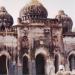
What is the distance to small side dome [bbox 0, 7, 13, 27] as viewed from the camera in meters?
30.7

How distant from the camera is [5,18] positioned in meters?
31.1

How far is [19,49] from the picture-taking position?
27328 mm

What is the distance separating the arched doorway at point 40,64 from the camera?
27650 mm

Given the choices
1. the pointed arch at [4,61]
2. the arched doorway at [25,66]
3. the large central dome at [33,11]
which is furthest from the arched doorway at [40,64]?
the large central dome at [33,11]

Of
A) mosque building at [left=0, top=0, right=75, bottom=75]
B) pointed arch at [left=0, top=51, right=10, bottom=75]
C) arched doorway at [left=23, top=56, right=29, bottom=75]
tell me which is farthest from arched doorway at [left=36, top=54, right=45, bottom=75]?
pointed arch at [left=0, top=51, right=10, bottom=75]

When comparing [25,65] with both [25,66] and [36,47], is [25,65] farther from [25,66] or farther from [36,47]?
[36,47]

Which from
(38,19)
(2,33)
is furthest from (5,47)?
(38,19)

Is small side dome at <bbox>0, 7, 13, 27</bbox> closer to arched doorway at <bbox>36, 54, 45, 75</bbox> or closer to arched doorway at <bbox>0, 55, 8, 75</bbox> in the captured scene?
arched doorway at <bbox>0, 55, 8, 75</bbox>

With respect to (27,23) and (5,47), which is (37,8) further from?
(5,47)

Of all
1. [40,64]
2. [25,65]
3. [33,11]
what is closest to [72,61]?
[40,64]

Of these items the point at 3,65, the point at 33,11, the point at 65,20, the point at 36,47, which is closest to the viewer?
the point at 3,65

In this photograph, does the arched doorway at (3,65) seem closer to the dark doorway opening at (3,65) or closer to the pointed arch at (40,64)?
the dark doorway opening at (3,65)

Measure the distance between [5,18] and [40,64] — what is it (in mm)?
5777

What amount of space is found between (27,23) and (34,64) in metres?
3.13
